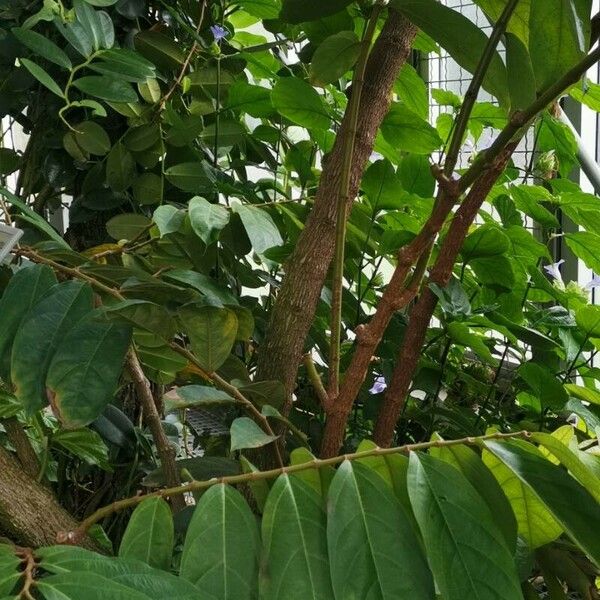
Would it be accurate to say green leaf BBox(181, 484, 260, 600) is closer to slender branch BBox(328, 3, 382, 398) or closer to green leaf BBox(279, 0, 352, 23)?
slender branch BBox(328, 3, 382, 398)

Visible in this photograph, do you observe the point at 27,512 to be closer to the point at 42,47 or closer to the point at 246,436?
the point at 246,436

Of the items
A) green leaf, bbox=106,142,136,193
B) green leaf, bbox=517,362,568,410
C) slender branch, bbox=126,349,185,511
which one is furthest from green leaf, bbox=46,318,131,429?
green leaf, bbox=106,142,136,193

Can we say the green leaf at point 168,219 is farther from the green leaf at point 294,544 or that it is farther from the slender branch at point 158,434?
the green leaf at point 294,544

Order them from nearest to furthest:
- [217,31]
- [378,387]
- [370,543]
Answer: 1. [370,543]
2. [378,387]
3. [217,31]

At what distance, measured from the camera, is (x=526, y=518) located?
43 cm

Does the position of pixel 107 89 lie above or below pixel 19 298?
above

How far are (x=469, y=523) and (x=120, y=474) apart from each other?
0.54m

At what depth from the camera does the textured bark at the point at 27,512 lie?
44 cm

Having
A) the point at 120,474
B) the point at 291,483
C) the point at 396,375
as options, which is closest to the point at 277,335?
the point at 396,375

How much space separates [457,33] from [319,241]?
A: 187mm

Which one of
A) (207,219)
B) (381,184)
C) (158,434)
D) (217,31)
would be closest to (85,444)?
(158,434)

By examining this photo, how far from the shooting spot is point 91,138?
875 mm

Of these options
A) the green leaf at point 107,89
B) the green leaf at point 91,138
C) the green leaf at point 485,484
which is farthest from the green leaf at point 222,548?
the green leaf at point 91,138

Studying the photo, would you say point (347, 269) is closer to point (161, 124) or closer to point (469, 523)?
point (161, 124)
